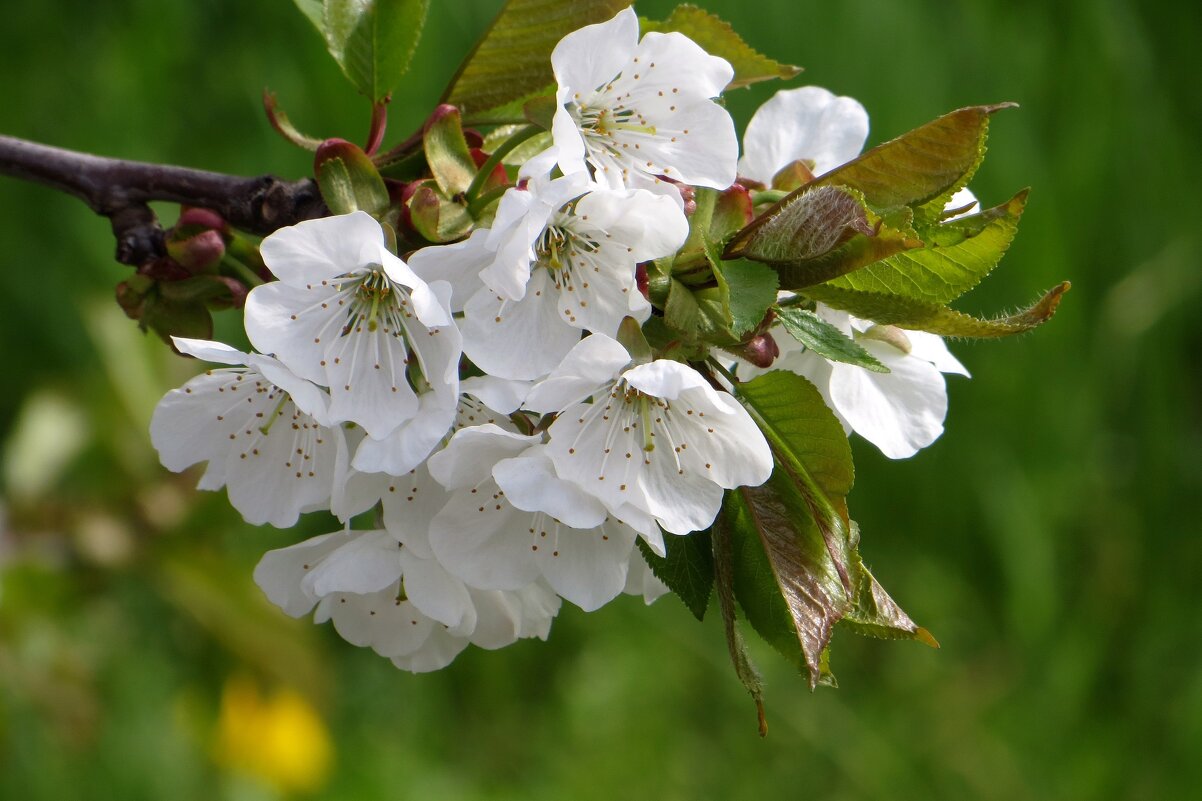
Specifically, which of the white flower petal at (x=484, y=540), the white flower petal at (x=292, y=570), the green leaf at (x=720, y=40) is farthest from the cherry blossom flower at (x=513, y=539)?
the green leaf at (x=720, y=40)

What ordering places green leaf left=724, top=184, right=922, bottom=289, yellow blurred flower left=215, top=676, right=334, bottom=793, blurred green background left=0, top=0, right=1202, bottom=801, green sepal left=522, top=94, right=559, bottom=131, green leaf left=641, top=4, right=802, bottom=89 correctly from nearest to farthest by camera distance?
1. green leaf left=724, top=184, right=922, bottom=289
2. green sepal left=522, top=94, right=559, bottom=131
3. green leaf left=641, top=4, right=802, bottom=89
4. yellow blurred flower left=215, top=676, right=334, bottom=793
5. blurred green background left=0, top=0, right=1202, bottom=801

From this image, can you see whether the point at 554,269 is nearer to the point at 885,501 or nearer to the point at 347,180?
the point at 347,180

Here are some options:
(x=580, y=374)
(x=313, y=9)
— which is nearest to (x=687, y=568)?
(x=580, y=374)

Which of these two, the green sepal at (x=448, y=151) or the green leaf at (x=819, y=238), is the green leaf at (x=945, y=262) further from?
the green sepal at (x=448, y=151)

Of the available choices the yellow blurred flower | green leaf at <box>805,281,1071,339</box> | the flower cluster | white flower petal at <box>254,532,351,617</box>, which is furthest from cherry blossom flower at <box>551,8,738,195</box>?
the yellow blurred flower

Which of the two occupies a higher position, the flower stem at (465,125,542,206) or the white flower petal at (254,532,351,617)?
the flower stem at (465,125,542,206)

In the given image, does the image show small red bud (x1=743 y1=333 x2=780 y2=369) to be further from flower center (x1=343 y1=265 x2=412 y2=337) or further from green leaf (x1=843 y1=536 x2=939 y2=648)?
flower center (x1=343 y1=265 x2=412 y2=337)

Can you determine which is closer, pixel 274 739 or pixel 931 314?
pixel 931 314
